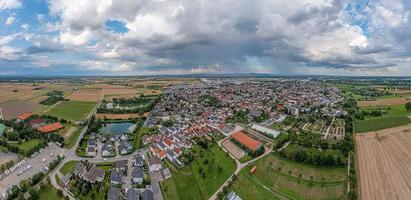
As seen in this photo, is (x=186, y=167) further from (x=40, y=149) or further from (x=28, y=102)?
(x=28, y=102)

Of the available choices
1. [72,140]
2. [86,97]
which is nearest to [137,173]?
[72,140]

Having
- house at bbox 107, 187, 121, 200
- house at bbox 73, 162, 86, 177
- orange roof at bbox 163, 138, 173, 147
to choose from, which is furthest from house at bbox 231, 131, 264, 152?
house at bbox 73, 162, 86, 177

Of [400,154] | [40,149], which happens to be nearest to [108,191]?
[40,149]

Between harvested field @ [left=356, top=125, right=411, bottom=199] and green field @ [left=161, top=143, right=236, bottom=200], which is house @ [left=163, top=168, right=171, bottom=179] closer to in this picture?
green field @ [left=161, top=143, right=236, bottom=200]

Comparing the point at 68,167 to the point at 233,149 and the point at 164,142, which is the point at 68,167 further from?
the point at 233,149

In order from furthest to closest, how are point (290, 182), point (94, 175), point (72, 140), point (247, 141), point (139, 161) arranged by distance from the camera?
point (72, 140) → point (247, 141) → point (139, 161) → point (94, 175) → point (290, 182)
